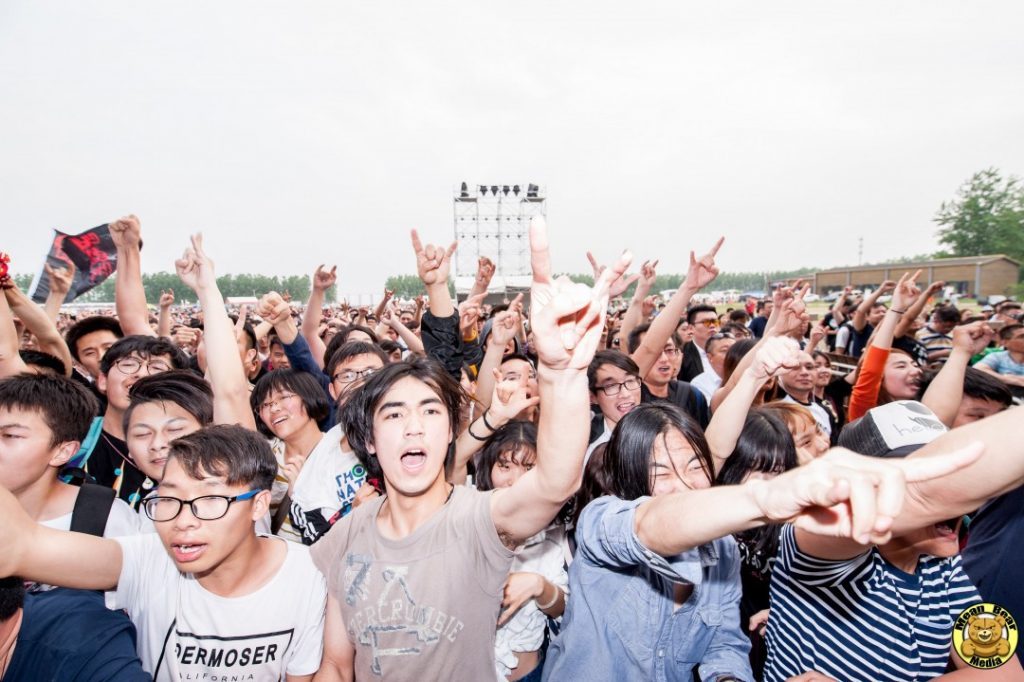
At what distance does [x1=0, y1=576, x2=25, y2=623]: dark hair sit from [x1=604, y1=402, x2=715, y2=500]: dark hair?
173cm

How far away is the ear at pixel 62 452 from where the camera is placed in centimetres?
197

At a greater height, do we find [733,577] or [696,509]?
[696,509]

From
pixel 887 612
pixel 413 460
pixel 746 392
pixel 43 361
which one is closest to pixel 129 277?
pixel 43 361

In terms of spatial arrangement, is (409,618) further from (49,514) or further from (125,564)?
(49,514)

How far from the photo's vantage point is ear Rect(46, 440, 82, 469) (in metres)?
1.97

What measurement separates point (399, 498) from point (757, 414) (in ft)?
6.01

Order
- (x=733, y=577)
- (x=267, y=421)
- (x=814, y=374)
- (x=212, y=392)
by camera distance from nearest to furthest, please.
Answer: (x=733, y=577), (x=212, y=392), (x=267, y=421), (x=814, y=374)

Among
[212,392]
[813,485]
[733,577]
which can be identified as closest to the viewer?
[813,485]

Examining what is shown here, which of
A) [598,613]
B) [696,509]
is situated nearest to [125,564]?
[598,613]

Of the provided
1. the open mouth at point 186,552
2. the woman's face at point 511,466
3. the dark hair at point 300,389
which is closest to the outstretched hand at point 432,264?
the dark hair at point 300,389

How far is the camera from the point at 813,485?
89cm

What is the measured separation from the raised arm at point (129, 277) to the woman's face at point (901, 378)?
5144mm

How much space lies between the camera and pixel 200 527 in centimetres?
163

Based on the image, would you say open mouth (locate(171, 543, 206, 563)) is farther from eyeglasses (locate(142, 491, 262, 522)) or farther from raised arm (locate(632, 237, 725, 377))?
raised arm (locate(632, 237, 725, 377))
